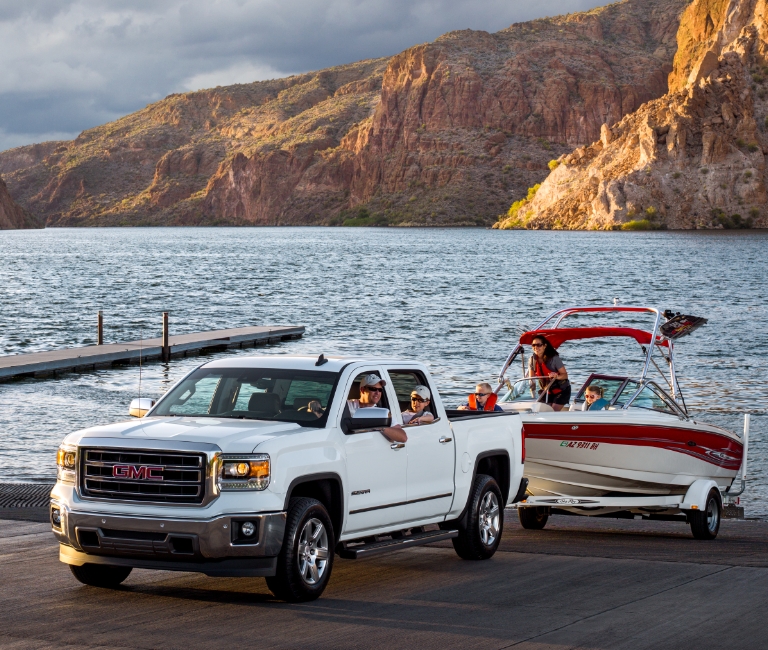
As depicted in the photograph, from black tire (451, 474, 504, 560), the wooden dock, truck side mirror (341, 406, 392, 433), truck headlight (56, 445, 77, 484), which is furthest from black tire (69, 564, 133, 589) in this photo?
the wooden dock

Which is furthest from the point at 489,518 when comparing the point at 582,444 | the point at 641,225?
the point at 641,225

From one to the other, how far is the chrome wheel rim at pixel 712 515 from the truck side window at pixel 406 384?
16.5 ft

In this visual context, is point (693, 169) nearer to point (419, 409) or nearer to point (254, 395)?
point (419, 409)

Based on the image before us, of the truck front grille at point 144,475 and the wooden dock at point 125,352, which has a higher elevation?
the truck front grille at point 144,475

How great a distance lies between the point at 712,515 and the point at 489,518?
427cm

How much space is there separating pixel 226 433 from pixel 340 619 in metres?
1.54

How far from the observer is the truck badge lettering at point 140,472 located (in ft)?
28.8

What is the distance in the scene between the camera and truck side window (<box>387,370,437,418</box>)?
11.0 metres

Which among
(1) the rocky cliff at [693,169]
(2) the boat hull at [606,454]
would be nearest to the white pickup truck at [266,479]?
(2) the boat hull at [606,454]

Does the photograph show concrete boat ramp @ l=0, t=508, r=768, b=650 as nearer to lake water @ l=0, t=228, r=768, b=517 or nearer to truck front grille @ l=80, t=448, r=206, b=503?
truck front grille @ l=80, t=448, r=206, b=503

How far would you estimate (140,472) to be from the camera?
8820mm

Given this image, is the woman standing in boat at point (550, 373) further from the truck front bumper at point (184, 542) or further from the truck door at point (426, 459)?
the truck front bumper at point (184, 542)

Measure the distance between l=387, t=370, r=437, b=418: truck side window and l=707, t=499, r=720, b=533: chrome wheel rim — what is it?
502cm

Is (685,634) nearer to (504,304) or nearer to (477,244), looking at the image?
(504,304)
